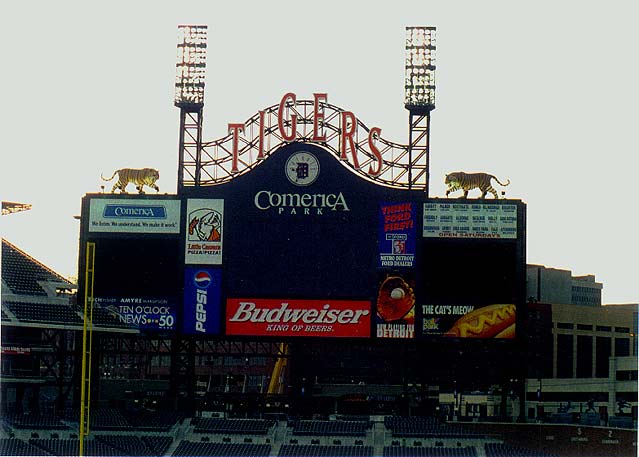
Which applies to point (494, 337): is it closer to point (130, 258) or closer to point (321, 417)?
point (321, 417)

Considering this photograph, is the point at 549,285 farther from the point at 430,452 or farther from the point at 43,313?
the point at 43,313

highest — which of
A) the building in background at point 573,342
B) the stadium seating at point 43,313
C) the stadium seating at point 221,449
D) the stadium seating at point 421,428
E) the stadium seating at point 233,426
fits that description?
the stadium seating at point 43,313

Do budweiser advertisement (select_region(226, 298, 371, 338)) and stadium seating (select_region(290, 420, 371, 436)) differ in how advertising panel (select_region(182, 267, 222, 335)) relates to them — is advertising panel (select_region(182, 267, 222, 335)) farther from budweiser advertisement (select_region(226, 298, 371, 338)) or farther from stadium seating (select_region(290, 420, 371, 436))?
stadium seating (select_region(290, 420, 371, 436))

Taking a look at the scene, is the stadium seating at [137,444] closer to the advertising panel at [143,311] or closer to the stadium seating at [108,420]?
the stadium seating at [108,420]

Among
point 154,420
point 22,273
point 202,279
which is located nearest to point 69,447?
point 154,420

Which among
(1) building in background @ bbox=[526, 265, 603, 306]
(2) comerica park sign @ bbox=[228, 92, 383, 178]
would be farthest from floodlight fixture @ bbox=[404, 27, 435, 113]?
(1) building in background @ bbox=[526, 265, 603, 306]

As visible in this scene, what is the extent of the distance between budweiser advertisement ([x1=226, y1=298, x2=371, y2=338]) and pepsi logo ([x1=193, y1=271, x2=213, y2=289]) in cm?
100

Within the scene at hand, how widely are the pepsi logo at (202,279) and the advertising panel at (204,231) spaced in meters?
0.39

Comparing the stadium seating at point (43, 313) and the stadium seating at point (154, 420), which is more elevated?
the stadium seating at point (43, 313)

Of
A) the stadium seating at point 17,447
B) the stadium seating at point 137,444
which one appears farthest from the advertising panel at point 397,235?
the stadium seating at point 17,447

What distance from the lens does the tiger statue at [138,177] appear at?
1731 inches

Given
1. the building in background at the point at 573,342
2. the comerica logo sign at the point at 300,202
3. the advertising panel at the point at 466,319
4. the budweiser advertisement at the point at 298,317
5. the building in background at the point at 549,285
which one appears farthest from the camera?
the building in background at the point at 549,285

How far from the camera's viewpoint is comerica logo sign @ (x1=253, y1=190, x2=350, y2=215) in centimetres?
4284

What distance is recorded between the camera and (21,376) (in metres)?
45.3
